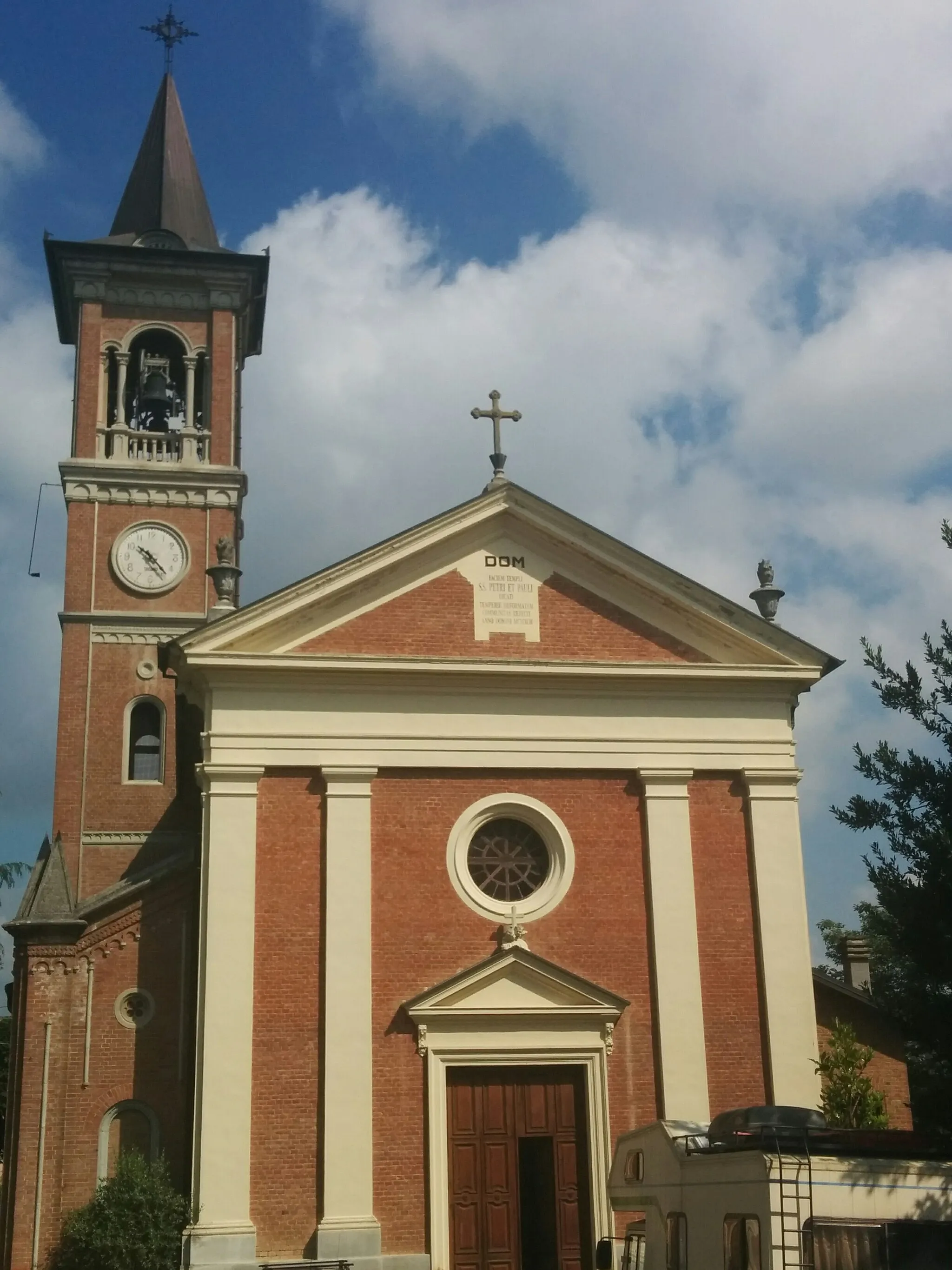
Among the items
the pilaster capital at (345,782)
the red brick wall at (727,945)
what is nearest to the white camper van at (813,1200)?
the red brick wall at (727,945)

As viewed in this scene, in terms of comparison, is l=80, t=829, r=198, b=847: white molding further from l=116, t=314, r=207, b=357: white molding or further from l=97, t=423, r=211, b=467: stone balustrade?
l=116, t=314, r=207, b=357: white molding

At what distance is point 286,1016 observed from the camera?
1719 centimetres

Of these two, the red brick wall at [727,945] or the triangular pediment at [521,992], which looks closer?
the triangular pediment at [521,992]

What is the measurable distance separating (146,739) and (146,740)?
24 millimetres

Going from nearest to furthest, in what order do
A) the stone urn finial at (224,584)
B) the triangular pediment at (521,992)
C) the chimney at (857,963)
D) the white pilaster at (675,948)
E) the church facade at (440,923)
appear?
the church facade at (440,923) < the triangular pediment at (521,992) < the white pilaster at (675,948) < the stone urn finial at (224,584) < the chimney at (857,963)

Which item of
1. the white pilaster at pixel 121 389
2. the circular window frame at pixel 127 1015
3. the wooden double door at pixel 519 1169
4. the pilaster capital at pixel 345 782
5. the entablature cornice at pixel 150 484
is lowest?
the wooden double door at pixel 519 1169

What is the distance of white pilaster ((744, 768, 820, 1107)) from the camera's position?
18.0 meters

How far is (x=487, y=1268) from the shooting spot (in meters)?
16.8

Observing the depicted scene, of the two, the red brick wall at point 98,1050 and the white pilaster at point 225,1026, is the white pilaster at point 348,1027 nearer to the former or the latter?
the white pilaster at point 225,1026

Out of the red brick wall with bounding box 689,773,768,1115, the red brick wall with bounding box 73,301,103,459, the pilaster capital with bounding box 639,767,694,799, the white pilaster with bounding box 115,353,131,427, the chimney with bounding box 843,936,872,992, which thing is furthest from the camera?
the white pilaster with bounding box 115,353,131,427

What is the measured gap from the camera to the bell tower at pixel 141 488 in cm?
2689

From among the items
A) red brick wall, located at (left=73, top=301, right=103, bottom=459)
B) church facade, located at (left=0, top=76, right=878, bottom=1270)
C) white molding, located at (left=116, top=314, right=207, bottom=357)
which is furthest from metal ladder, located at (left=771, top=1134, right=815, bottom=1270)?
white molding, located at (left=116, top=314, right=207, bottom=357)

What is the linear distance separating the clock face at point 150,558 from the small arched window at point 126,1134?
40.5ft

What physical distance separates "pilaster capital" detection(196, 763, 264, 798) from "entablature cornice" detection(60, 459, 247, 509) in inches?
496
